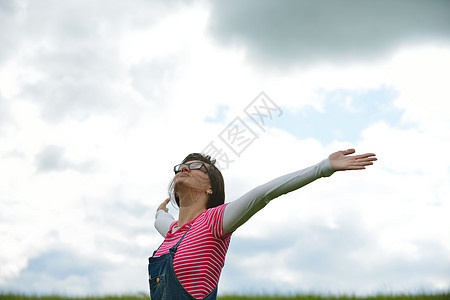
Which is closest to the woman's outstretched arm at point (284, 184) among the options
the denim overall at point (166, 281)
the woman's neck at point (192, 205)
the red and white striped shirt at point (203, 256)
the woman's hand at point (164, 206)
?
the red and white striped shirt at point (203, 256)

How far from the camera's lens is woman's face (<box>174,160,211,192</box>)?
4578 millimetres

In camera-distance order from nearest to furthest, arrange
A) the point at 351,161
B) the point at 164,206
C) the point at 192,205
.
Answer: the point at 351,161
the point at 192,205
the point at 164,206

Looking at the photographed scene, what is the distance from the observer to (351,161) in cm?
328

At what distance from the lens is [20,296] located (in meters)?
9.75

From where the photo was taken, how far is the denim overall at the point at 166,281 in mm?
3933

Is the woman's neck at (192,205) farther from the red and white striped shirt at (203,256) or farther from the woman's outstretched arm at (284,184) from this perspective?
the woman's outstretched arm at (284,184)

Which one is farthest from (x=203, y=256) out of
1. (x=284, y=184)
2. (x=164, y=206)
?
(x=164, y=206)

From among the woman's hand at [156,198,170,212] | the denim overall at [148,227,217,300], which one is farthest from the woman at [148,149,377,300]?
the woman's hand at [156,198,170,212]

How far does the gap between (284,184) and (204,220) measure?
3.28ft

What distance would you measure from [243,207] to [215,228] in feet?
1.45

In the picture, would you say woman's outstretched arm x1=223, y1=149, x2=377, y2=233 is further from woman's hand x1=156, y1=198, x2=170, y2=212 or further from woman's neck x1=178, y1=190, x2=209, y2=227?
woman's hand x1=156, y1=198, x2=170, y2=212

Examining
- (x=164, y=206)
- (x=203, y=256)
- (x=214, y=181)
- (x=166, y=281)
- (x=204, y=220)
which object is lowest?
(x=166, y=281)

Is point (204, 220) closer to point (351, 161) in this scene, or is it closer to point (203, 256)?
point (203, 256)

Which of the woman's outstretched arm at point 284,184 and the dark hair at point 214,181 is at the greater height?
the dark hair at point 214,181
